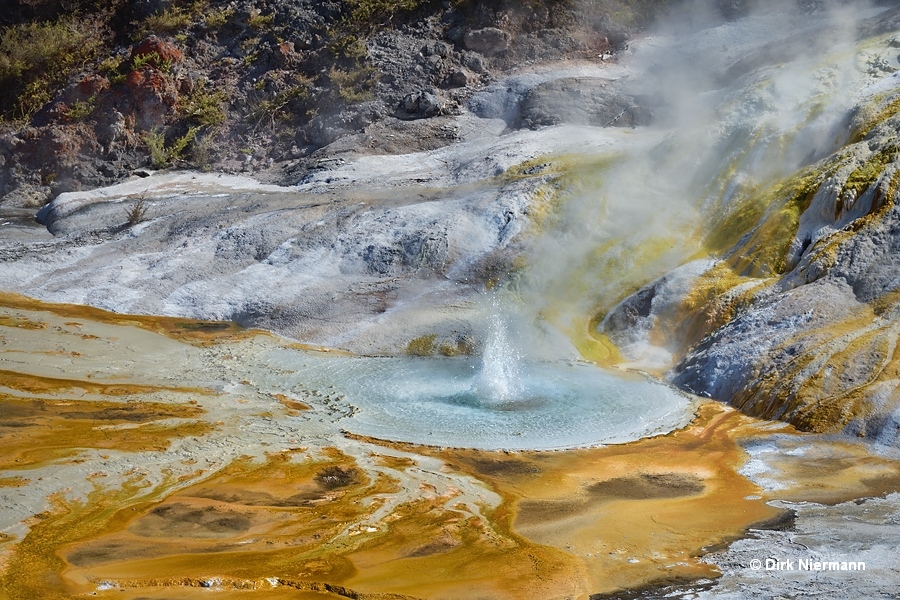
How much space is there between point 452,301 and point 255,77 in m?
11.6

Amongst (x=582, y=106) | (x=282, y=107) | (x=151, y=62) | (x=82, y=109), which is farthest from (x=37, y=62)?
(x=582, y=106)

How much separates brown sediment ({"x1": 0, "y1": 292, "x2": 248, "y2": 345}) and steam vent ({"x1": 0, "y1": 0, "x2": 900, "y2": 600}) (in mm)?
75

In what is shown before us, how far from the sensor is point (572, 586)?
518 cm

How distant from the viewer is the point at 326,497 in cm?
646

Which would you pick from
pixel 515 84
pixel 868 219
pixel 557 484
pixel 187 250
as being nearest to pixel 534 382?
pixel 557 484

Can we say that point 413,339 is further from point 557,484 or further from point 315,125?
point 315,125

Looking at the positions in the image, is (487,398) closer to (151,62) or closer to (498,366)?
(498,366)

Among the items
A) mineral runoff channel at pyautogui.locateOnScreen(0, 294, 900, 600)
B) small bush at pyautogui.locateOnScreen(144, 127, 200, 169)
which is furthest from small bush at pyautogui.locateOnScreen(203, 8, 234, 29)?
mineral runoff channel at pyautogui.locateOnScreen(0, 294, 900, 600)

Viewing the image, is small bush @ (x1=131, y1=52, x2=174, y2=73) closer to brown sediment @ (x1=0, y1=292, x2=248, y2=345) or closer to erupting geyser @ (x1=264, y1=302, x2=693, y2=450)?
brown sediment @ (x1=0, y1=292, x2=248, y2=345)

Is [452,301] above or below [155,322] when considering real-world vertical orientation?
above

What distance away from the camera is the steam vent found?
5.71 meters

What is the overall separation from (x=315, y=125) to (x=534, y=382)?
37.7ft

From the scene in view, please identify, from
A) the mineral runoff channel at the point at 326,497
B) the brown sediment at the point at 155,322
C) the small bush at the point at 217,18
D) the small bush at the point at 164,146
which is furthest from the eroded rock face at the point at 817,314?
the small bush at the point at 217,18

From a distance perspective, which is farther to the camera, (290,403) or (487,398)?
(487,398)
